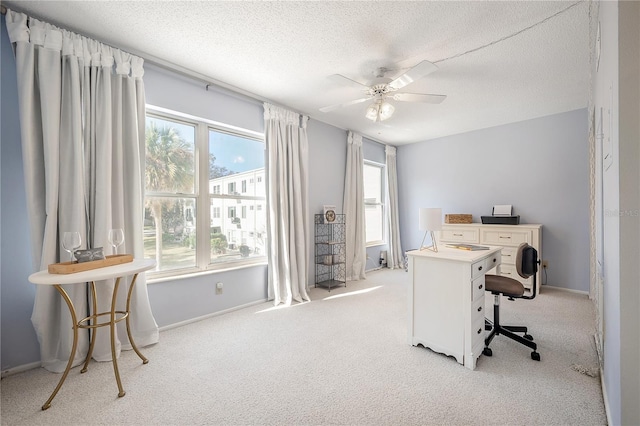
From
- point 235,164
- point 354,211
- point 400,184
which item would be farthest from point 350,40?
point 400,184

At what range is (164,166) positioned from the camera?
9.27ft

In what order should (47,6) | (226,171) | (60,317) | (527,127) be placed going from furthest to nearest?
(527,127)
(226,171)
(60,317)
(47,6)

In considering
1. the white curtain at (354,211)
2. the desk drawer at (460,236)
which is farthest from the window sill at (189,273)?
the desk drawer at (460,236)

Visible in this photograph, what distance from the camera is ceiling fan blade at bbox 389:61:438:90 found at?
6.55 ft

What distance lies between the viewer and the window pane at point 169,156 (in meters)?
2.73

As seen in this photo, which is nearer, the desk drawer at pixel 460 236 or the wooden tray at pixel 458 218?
the desk drawer at pixel 460 236

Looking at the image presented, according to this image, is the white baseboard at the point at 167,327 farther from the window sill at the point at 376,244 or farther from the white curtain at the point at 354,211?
the window sill at the point at 376,244

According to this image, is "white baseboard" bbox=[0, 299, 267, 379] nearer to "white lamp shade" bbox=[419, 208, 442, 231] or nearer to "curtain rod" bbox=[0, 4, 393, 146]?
"white lamp shade" bbox=[419, 208, 442, 231]

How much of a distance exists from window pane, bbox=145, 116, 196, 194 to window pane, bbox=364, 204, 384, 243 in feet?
11.1

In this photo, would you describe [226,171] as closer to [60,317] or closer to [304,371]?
[60,317]

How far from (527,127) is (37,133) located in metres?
5.85

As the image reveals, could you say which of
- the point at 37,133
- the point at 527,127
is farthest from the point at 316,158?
the point at 527,127

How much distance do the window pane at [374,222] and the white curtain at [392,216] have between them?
0.22 meters

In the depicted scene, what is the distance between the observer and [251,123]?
11.2ft
